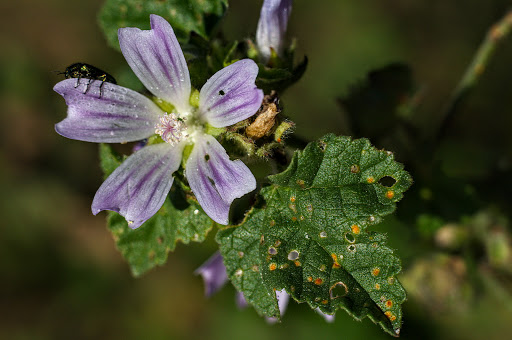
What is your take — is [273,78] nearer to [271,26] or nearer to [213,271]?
[271,26]

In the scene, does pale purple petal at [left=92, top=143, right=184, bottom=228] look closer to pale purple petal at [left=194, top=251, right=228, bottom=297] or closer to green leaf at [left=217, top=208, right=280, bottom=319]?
green leaf at [left=217, top=208, right=280, bottom=319]

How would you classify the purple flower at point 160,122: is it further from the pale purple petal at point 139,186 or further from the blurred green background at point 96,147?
the blurred green background at point 96,147

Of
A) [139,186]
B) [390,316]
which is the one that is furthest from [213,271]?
[390,316]

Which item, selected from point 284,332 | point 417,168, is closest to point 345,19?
point 417,168

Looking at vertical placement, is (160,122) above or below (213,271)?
above

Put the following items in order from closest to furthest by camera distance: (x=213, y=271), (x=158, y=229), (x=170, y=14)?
(x=158, y=229), (x=170, y=14), (x=213, y=271)

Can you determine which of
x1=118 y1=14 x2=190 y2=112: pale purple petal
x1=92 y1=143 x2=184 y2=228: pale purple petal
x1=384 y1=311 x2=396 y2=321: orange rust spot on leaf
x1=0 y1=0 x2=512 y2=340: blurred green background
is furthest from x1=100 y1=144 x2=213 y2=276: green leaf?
x1=0 y1=0 x2=512 y2=340: blurred green background

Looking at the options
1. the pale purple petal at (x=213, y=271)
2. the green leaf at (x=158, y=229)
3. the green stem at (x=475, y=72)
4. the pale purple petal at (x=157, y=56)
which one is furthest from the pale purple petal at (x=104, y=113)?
the green stem at (x=475, y=72)
